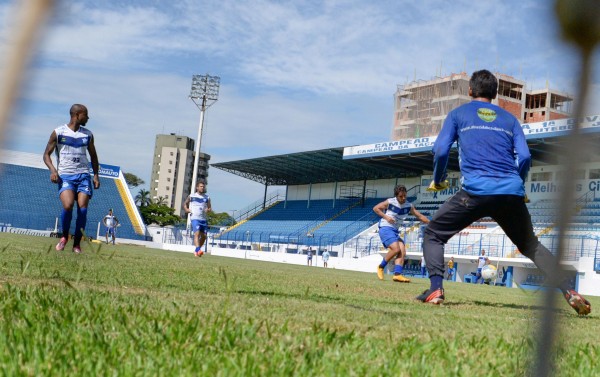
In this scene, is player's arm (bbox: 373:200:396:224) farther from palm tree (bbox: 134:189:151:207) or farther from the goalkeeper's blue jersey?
palm tree (bbox: 134:189:151:207)

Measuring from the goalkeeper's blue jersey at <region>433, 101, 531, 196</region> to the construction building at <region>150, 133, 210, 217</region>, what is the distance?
14227cm

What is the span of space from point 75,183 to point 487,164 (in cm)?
529

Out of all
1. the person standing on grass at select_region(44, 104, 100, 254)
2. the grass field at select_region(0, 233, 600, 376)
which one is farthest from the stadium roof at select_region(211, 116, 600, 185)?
the grass field at select_region(0, 233, 600, 376)

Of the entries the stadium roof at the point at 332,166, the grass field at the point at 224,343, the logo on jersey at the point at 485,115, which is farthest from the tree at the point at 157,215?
the grass field at the point at 224,343

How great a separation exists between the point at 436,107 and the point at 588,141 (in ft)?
237

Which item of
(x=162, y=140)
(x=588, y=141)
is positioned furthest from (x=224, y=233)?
(x=162, y=140)

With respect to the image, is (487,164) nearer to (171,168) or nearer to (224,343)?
(224,343)

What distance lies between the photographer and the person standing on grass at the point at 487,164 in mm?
5219

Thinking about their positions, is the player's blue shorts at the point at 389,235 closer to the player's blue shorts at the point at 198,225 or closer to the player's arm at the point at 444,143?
the player's blue shorts at the point at 198,225

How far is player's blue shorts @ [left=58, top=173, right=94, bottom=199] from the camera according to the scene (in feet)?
28.5

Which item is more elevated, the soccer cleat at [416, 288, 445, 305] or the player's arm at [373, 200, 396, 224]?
the player's arm at [373, 200, 396, 224]

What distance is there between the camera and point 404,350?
8.16 ft

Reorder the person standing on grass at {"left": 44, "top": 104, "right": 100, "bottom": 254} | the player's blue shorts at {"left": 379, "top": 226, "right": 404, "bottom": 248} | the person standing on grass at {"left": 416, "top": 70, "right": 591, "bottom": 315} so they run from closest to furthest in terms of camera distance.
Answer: the person standing on grass at {"left": 416, "top": 70, "right": 591, "bottom": 315}, the person standing on grass at {"left": 44, "top": 104, "right": 100, "bottom": 254}, the player's blue shorts at {"left": 379, "top": 226, "right": 404, "bottom": 248}

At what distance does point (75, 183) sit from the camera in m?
8.77
